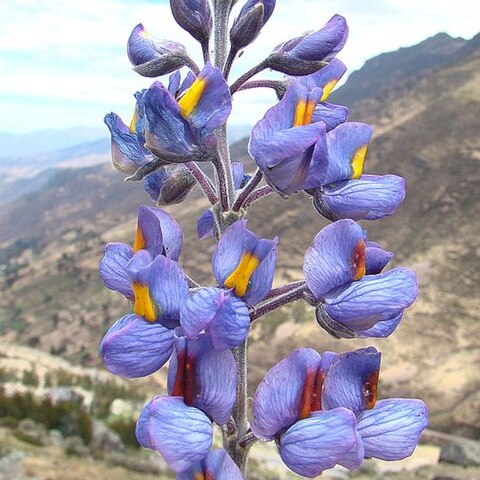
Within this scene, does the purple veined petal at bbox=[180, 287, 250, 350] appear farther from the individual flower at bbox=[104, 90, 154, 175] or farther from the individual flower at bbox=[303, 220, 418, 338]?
the individual flower at bbox=[104, 90, 154, 175]

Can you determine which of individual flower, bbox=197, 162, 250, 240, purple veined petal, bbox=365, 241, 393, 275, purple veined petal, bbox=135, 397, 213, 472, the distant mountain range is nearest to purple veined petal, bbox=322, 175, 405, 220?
purple veined petal, bbox=365, 241, 393, 275

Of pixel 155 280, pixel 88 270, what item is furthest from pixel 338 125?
pixel 88 270

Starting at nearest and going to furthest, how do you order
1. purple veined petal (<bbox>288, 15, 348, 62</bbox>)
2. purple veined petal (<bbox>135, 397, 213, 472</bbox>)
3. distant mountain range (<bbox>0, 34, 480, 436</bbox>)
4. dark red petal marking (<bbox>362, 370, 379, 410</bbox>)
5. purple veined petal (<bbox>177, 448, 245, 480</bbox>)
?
purple veined petal (<bbox>135, 397, 213, 472</bbox>)
purple veined petal (<bbox>177, 448, 245, 480</bbox>)
dark red petal marking (<bbox>362, 370, 379, 410</bbox>)
purple veined petal (<bbox>288, 15, 348, 62</bbox>)
distant mountain range (<bbox>0, 34, 480, 436</bbox>)

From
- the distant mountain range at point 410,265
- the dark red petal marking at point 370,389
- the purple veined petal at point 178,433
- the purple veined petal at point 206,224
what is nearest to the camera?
the purple veined petal at point 178,433

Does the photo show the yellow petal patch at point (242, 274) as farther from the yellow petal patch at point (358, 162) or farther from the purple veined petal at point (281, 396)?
the yellow petal patch at point (358, 162)

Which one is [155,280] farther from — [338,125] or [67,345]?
[67,345]

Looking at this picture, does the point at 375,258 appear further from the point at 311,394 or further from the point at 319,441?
the point at 319,441

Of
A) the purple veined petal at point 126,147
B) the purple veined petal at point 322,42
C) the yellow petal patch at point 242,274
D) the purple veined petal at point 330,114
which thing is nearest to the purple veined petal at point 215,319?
the yellow petal patch at point 242,274
